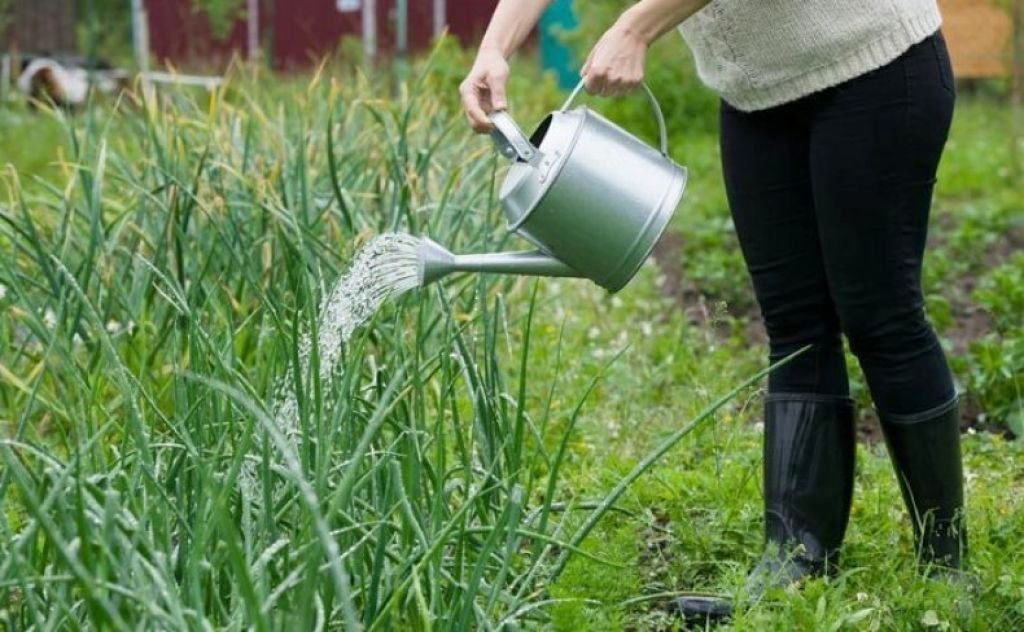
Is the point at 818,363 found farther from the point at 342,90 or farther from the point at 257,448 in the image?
the point at 342,90

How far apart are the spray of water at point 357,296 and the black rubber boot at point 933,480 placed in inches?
30.1

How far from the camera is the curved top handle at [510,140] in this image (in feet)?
7.32

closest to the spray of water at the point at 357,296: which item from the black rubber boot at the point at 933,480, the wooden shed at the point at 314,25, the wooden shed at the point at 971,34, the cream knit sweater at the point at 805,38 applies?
the cream knit sweater at the point at 805,38

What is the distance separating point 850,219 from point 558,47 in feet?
35.8

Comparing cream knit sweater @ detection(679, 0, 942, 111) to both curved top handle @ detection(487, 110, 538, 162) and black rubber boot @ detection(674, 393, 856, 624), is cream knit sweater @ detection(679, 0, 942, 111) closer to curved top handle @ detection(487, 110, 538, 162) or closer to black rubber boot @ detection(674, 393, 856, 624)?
curved top handle @ detection(487, 110, 538, 162)

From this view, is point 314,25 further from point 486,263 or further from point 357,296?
point 486,263

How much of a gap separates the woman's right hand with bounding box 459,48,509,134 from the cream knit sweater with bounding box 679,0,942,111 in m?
0.32

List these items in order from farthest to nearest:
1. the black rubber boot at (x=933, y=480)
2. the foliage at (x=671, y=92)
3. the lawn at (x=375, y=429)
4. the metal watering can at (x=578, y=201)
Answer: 1. the foliage at (x=671, y=92)
2. the black rubber boot at (x=933, y=480)
3. the metal watering can at (x=578, y=201)
4. the lawn at (x=375, y=429)

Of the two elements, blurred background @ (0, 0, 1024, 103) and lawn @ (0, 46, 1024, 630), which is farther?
blurred background @ (0, 0, 1024, 103)

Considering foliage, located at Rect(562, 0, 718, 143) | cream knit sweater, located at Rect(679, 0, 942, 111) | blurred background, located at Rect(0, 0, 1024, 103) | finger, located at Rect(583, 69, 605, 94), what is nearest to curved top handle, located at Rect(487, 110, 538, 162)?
finger, located at Rect(583, 69, 605, 94)

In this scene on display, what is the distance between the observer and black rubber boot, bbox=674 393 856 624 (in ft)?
8.48

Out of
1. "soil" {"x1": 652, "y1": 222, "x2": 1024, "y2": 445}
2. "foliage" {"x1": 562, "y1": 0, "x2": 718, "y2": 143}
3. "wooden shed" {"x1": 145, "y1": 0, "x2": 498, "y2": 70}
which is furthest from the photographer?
"wooden shed" {"x1": 145, "y1": 0, "x2": 498, "y2": 70}

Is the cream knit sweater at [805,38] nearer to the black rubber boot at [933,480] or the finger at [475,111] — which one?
the finger at [475,111]

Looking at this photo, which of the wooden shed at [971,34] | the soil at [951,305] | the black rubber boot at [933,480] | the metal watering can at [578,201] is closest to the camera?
the metal watering can at [578,201]
